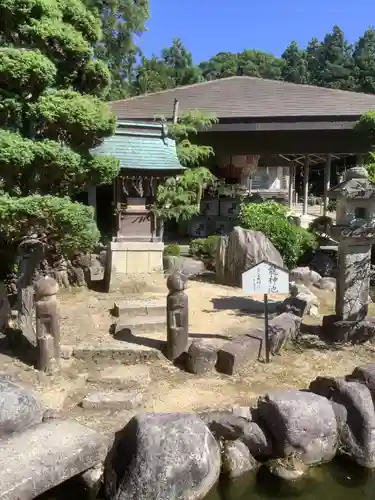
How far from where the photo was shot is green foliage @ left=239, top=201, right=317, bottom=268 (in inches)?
507

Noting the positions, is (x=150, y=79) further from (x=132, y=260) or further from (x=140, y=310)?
(x=140, y=310)

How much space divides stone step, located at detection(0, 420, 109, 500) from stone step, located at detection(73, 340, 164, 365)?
232cm

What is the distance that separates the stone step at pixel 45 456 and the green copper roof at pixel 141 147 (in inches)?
272

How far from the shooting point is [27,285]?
7.28m

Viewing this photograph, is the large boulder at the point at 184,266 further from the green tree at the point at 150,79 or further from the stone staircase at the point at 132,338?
the green tree at the point at 150,79

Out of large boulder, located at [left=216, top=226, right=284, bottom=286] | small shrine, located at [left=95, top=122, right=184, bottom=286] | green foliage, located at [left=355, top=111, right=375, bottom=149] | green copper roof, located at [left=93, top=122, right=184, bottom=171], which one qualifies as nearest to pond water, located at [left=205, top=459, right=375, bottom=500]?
large boulder, located at [left=216, top=226, right=284, bottom=286]

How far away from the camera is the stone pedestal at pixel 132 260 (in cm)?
1097

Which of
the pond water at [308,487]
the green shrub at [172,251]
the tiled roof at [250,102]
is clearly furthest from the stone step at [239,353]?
the tiled roof at [250,102]

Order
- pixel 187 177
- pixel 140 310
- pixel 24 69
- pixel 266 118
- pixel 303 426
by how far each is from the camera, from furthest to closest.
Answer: pixel 266 118 → pixel 187 177 → pixel 140 310 → pixel 24 69 → pixel 303 426

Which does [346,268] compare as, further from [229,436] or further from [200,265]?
[200,265]

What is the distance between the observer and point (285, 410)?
508cm

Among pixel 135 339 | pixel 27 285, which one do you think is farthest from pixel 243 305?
pixel 27 285

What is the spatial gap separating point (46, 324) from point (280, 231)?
7971 mm

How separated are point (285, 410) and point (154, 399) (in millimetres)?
1795
